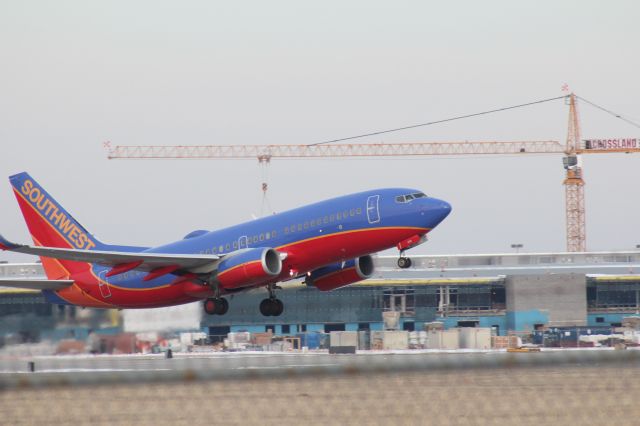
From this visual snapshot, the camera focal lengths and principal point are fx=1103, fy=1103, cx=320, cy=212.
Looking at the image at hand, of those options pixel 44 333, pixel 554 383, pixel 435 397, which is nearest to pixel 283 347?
pixel 44 333

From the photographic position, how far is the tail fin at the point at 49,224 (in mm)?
58781

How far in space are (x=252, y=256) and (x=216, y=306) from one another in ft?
14.3

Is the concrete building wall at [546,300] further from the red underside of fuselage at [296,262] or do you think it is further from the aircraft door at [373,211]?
the aircraft door at [373,211]

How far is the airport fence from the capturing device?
13.6m

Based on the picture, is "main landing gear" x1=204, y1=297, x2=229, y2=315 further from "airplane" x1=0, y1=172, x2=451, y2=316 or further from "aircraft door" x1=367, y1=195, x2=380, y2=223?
"aircraft door" x1=367, y1=195, x2=380, y2=223

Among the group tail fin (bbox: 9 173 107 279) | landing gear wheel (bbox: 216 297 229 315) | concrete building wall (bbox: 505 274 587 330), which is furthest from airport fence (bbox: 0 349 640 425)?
concrete building wall (bbox: 505 274 587 330)

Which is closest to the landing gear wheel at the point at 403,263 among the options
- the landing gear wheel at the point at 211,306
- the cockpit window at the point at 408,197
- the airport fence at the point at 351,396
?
the cockpit window at the point at 408,197

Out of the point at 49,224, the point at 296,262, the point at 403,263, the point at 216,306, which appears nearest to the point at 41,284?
the point at 49,224

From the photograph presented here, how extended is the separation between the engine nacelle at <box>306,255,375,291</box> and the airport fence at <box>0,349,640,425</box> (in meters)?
20.1

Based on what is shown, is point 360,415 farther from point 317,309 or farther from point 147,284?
point 317,309

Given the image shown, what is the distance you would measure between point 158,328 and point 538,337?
3812 centimetres

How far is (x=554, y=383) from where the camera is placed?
2992 cm

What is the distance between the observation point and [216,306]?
50.0 metres

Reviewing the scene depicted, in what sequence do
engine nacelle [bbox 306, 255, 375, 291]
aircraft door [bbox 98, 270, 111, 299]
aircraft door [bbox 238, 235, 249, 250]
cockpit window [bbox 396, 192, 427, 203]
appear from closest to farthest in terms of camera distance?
1. cockpit window [bbox 396, 192, 427, 203]
2. aircraft door [bbox 238, 235, 249, 250]
3. engine nacelle [bbox 306, 255, 375, 291]
4. aircraft door [bbox 98, 270, 111, 299]
